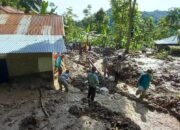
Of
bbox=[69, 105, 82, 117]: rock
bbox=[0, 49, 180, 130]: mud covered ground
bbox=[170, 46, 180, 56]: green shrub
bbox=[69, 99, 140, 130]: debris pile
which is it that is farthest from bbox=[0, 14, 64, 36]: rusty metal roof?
bbox=[170, 46, 180, 56]: green shrub

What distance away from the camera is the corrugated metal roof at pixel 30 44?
51.3 ft

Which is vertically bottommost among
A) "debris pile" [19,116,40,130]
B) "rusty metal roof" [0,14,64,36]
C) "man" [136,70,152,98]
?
"debris pile" [19,116,40,130]

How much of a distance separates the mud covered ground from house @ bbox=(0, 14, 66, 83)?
853 mm

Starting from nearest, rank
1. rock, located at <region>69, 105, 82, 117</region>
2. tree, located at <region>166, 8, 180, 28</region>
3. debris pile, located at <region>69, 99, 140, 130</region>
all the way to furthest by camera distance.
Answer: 1. debris pile, located at <region>69, 99, 140, 130</region>
2. rock, located at <region>69, 105, 82, 117</region>
3. tree, located at <region>166, 8, 180, 28</region>

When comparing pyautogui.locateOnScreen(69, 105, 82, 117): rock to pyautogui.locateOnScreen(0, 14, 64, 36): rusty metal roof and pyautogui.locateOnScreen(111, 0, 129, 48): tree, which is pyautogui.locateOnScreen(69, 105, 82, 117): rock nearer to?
pyautogui.locateOnScreen(0, 14, 64, 36): rusty metal roof

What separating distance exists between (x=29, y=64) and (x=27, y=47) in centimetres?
173

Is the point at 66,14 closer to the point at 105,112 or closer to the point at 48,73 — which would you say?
the point at 48,73

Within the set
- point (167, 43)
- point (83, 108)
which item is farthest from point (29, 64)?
point (167, 43)

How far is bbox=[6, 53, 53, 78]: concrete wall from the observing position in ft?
55.8

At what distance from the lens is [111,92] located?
16984 millimetres

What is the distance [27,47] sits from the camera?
52.3 ft

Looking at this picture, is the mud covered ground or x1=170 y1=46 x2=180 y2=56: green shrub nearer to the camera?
the mud covered ground

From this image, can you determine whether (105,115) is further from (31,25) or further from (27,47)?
(31,25)

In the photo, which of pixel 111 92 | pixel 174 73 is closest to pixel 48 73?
pixel 111 92
